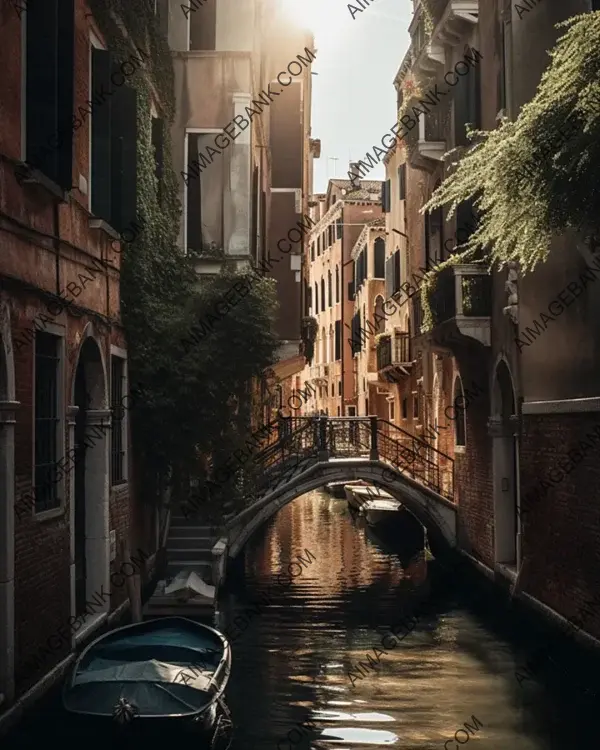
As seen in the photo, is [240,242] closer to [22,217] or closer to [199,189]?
[199,189]

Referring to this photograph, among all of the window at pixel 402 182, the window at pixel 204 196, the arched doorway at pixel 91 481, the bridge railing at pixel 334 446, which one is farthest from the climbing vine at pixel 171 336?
the window at pixel 402 182

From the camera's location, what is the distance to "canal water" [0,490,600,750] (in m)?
8.64

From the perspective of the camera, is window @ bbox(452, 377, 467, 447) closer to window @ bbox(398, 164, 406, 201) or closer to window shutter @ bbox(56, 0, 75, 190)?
window @ bbox(398, 164, 406, 201)

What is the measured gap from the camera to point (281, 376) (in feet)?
82.9

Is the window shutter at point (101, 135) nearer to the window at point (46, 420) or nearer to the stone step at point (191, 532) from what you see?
the window at point (46, 420)

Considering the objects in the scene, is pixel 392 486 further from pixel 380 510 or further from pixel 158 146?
pixel 158 146

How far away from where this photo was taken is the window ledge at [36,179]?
8.14 metres

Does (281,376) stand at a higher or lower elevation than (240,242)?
lower

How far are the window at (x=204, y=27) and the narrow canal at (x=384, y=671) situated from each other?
817cm

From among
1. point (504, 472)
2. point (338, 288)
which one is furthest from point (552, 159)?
point (338, 288)

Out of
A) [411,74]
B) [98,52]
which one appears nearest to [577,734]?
[98,52]

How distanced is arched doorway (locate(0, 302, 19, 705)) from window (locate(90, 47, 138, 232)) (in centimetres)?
341

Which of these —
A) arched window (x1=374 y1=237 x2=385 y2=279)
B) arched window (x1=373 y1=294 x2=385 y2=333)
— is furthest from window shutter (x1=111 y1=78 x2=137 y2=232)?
arched window (x1=374 y1=237 x2=385 y2=279)

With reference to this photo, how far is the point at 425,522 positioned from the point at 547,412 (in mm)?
6857
